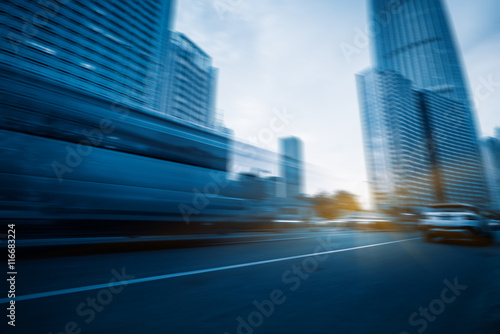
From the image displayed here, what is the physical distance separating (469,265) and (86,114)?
923 cm

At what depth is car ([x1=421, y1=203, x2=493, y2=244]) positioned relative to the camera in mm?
7562

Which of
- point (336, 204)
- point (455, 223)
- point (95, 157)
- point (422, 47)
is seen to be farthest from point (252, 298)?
point (422, 47)

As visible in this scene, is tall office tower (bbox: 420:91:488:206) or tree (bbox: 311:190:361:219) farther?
tall office tower (bbox: 420:91:488:206)

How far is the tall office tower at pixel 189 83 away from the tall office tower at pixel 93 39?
20.7 meters

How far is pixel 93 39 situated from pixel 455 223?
160ft

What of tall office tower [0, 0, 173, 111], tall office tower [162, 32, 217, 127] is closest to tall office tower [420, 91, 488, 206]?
tall office tower [162, 32, 217, 127]

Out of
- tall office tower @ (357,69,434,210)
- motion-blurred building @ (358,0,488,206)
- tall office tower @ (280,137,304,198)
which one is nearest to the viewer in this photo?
tall office tower @ (280,137,304,198)

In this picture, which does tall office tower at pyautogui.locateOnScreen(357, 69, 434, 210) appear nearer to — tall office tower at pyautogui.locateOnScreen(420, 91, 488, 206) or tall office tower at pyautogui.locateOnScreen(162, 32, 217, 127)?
tall office tower at pyautogui.locateOnScreen(420, 91, 488, 206)

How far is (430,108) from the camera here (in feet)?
218

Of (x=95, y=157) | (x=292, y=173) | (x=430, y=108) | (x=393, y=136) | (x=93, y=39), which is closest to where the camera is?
(x=95, y=157)

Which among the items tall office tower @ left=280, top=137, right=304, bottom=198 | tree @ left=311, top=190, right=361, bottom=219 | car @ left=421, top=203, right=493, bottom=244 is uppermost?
tall office tower @ left=280, top=137, right=304, bottom=198

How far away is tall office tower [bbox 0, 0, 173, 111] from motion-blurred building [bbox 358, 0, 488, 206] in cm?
5635

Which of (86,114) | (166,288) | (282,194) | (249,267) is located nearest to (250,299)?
(166,288)

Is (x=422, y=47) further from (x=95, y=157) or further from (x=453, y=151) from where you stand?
(x=95, y=157)
